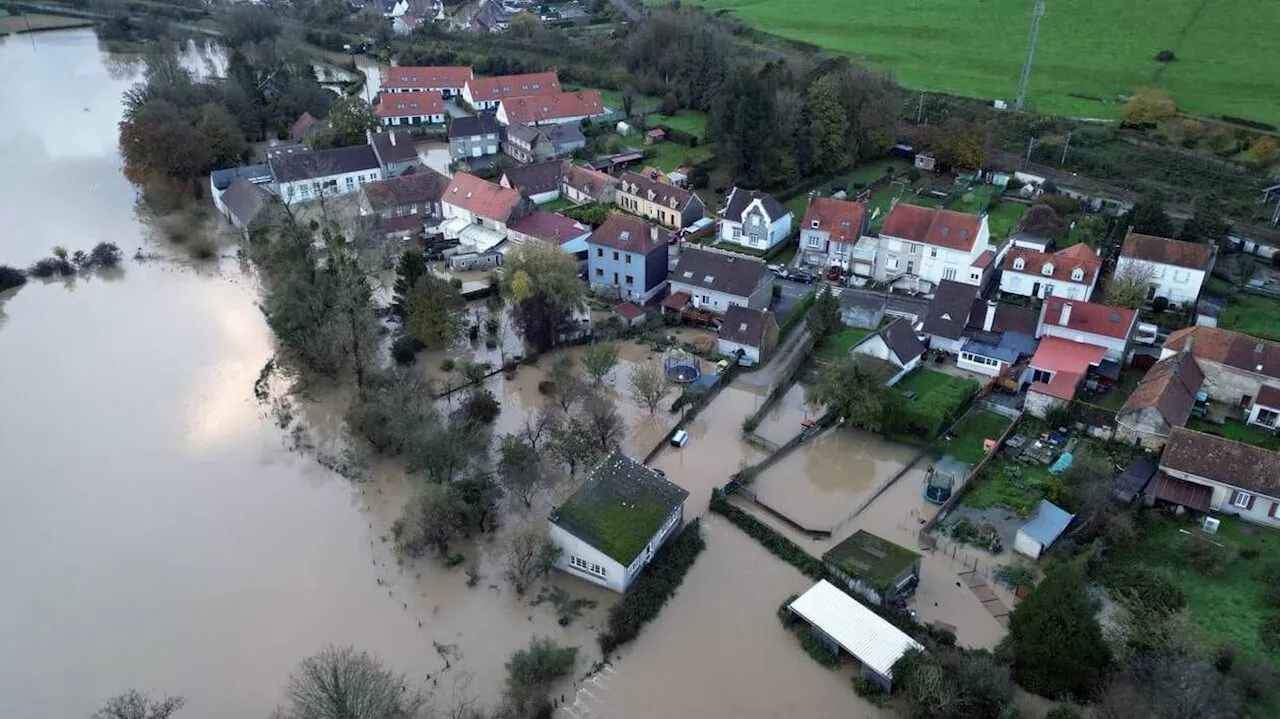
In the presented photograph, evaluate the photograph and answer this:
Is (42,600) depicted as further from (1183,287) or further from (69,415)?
(1183,287)

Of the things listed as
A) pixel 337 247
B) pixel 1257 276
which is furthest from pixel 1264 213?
pixel 337 247

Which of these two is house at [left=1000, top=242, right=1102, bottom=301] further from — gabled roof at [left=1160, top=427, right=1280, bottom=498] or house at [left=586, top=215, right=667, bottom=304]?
house at [left=586, top=215, right=667, bottom=304]

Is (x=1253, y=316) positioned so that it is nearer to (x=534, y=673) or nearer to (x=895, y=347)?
(x=895, y=347)

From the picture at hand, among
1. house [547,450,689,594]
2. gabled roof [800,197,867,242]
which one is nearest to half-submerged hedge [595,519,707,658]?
house [547,450,689,594]

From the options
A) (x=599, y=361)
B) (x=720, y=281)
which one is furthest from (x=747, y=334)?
(x=599, y=361)

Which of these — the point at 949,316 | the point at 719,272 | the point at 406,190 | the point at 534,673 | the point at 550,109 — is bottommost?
the point at 534,673

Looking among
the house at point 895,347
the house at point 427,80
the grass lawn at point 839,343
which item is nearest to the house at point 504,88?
the house at point 427,80
